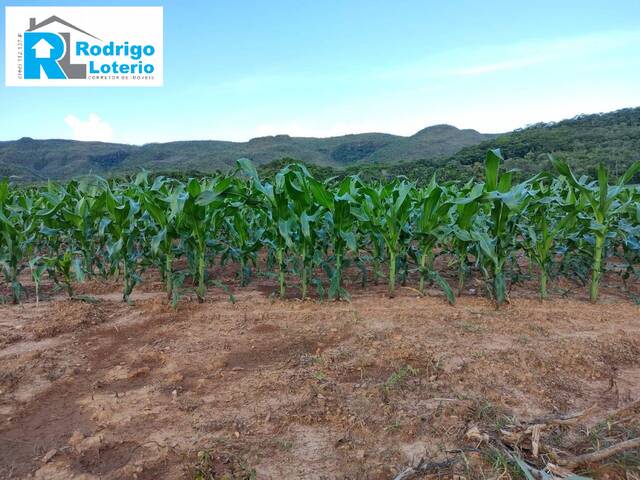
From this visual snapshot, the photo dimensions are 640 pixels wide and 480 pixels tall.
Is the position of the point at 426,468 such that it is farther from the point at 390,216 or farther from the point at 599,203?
the point at 599,203

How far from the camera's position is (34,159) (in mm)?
34750

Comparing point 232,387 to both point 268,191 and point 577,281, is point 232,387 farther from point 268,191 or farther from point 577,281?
point 577,281

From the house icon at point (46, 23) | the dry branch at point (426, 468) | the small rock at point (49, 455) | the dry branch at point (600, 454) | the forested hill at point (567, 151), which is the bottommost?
the small rock at point (49, 455)

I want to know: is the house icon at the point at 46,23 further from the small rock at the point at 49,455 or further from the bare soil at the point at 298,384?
the small rock at the point at 49,455

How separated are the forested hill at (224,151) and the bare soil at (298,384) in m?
26.9

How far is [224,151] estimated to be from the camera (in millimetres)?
38125

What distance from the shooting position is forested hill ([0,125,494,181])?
33219 mm

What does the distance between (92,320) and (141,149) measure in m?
38.7

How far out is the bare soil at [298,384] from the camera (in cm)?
170

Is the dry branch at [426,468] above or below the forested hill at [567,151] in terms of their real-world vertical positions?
below

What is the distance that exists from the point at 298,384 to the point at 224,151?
37.7 meters

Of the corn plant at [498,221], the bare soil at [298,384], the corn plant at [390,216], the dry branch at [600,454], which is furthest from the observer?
the corn plant at [390,216]

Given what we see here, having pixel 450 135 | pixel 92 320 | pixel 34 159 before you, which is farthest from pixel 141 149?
pixel 92 320

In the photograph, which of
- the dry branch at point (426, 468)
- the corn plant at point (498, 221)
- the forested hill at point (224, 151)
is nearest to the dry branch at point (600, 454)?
the dry branch at point (426, 468)
